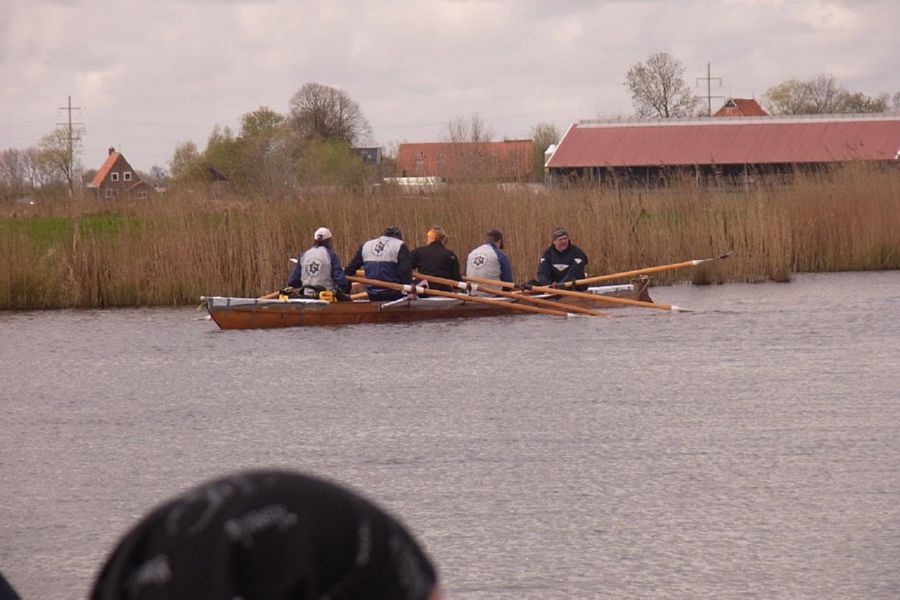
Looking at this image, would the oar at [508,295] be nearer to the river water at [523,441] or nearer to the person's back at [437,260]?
the person's back at [437,260]

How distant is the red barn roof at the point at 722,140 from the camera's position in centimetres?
6400

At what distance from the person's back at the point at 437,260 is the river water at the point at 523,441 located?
112 centimetres

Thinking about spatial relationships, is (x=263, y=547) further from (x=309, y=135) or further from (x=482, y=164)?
(x=309, y=135)

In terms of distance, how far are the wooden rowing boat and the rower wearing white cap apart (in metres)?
0.35

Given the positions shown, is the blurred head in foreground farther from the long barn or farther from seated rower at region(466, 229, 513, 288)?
the long barn

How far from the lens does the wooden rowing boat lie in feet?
67.7

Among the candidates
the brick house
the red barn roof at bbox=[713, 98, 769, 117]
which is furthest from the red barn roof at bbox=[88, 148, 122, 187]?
the red barn roof at bbox=[713, 98, 769, 117]

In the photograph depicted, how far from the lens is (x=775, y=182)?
29172mm

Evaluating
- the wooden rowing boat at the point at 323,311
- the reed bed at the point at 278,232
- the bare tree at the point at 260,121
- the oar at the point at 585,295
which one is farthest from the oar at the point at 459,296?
the bare tree at the point at 260,121

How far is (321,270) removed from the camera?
20.9m

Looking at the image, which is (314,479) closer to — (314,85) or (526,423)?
(526,423)

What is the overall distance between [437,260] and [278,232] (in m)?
4.01

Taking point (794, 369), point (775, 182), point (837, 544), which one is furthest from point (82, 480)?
point (775, 182)

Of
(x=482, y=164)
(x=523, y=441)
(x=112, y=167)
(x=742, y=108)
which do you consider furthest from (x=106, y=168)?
Answer: (x=523, y=441)
